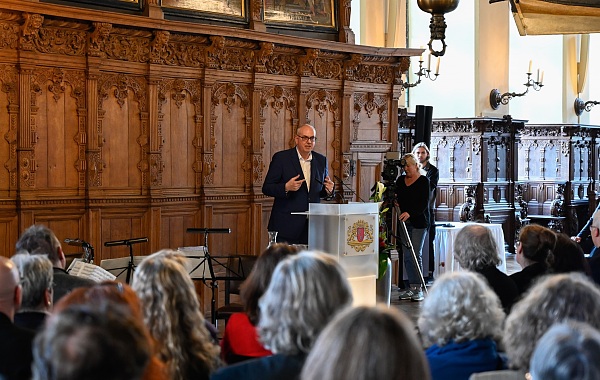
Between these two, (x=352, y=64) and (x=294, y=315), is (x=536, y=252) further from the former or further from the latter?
(x=352, y=64)

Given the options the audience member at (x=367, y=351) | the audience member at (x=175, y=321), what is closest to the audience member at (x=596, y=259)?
the audience member at (x=175, y=321)

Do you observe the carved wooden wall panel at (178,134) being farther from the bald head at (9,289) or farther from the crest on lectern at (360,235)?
the bald head at (9,289)

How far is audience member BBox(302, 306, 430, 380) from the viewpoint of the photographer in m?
1.66

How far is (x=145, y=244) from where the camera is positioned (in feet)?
27.0

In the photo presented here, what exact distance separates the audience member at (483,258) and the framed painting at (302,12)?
500 cm

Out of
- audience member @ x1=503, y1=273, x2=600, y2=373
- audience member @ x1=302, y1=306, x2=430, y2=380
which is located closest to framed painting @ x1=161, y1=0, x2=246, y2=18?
audience member @ x1=503, y1=273, x2=600, y2=373

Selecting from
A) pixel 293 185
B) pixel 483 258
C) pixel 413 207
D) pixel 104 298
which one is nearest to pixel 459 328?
pixel 104 298

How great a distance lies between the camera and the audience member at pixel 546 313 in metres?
2.56

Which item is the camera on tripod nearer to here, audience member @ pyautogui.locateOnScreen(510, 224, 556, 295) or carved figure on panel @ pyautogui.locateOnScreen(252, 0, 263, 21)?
carved figure on panel @ pyautogui.locateOnScreen(252, 0, 263, 21)

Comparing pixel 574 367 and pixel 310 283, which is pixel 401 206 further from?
pixel 574 367

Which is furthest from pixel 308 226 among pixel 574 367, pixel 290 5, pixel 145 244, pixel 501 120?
pixel 501 120

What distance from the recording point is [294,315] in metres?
2.51

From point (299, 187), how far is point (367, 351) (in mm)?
5394

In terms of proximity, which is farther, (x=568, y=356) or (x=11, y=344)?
(x=11, y=344)
